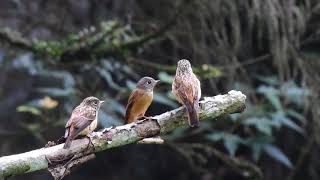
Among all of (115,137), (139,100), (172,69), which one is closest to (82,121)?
(115,137)

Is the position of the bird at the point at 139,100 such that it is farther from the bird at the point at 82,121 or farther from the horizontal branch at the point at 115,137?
the bird at the point at 82,121

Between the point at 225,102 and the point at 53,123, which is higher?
the point at 53,123

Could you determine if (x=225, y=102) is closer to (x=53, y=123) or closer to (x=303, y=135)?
(x=53, y=123)

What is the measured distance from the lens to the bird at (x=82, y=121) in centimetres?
242

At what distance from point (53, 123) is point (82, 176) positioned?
183 centimetres

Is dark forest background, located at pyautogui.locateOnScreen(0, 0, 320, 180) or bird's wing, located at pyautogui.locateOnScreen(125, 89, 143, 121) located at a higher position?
dark forest background, located at pyautogui.locateOnScreen(0, 0, 320, 180)

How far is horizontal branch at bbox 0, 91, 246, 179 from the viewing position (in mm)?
2484

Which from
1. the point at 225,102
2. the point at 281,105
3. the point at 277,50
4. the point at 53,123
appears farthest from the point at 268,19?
the point at 225,102

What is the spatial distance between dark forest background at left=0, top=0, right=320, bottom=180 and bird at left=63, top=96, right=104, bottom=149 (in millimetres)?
1858

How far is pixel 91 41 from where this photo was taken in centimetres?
478

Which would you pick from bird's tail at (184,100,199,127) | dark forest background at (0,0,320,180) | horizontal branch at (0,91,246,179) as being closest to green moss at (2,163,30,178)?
horizontal branch at (0,91,246,179)

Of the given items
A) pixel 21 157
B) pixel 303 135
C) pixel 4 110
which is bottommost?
pixel 21 157

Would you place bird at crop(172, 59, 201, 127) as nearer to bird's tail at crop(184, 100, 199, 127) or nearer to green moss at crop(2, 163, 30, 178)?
bird's tail at crop(184, 100, 199, 127)

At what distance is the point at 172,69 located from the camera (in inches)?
193
